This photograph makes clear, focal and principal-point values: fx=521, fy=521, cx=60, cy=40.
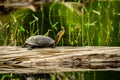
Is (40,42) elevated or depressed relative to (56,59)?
elevated

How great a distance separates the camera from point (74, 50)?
7359 mm

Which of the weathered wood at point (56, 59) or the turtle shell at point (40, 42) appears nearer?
the weathered wood at point (56, 59)

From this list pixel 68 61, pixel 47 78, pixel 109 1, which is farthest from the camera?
pixel 109 1

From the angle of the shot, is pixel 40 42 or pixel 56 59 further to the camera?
pixel 40 42

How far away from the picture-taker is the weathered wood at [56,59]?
725cm

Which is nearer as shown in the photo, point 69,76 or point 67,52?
point 69,76

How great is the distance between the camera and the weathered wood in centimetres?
725

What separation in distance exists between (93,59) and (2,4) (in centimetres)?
961

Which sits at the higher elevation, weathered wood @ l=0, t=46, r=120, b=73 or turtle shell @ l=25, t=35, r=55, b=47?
turtle shell @ l=25, t=35, r=55, b=47

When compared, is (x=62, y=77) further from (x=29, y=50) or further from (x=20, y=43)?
(x=20, y=43)

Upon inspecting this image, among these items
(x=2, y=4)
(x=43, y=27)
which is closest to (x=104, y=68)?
(x=43, y=27)

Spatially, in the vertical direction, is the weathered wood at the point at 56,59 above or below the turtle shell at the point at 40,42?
below

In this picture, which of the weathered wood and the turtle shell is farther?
the turtle shell

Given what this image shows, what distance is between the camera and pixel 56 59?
726 centimetres
